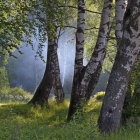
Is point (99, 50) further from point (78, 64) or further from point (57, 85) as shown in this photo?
point (57, 85)

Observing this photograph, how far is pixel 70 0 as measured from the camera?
2389cm

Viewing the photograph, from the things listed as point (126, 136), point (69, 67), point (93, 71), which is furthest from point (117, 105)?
point (69, 67)

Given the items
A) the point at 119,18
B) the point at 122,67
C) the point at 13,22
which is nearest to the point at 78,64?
the point at 119,18

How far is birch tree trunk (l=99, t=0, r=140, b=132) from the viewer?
1010 centimetres

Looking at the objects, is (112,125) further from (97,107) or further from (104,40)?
(97,107)

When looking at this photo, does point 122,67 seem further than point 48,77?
No

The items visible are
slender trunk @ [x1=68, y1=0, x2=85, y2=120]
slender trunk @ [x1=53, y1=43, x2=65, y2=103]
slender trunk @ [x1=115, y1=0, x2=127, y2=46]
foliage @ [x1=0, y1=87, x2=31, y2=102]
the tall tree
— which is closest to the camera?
slender trunk @ [x1=115, y1=0, x2=127, y2=46]

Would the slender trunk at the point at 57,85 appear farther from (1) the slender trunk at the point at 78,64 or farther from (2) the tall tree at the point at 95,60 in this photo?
(2) the tall tree at the point at 95,60

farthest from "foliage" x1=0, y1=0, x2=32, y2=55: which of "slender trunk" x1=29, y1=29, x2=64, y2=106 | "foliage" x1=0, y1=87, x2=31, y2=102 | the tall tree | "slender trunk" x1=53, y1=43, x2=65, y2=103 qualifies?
"slender trunk" x1=53, y1=43, x2=65, y2=103

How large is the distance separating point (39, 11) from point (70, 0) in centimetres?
901

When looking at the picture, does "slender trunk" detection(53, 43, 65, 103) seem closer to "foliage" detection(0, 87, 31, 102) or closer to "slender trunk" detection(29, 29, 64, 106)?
"slender trunk" detection(29, 29, 64, 106)

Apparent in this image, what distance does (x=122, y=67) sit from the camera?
10.2 m

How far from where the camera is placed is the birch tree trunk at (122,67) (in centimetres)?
1010

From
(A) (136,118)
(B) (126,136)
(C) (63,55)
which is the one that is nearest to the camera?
(B) (126,136)
